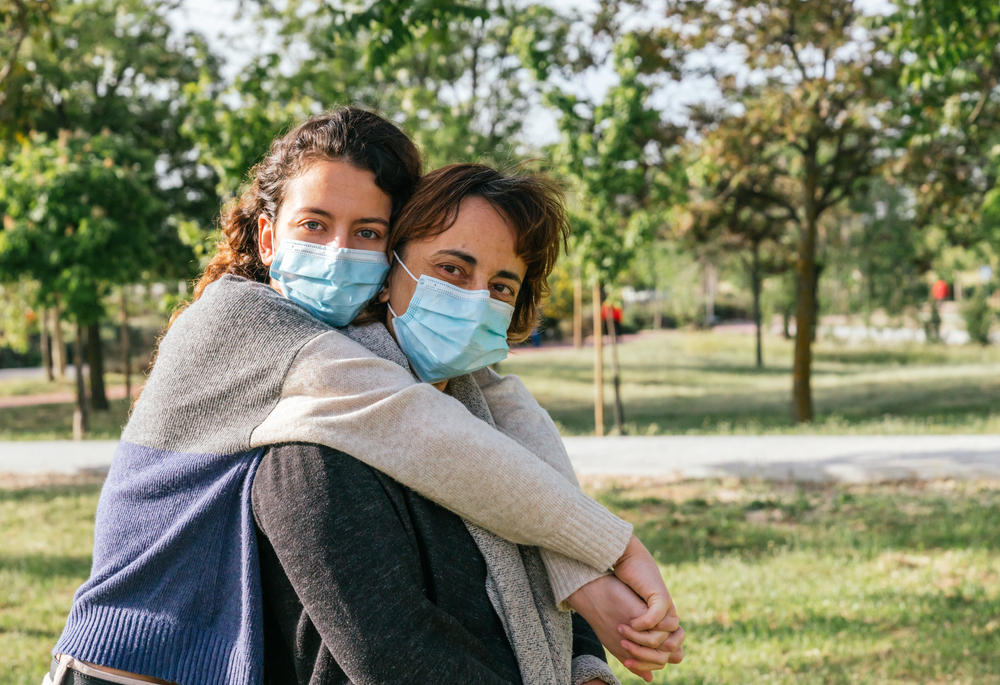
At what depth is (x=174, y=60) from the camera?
17250 mm

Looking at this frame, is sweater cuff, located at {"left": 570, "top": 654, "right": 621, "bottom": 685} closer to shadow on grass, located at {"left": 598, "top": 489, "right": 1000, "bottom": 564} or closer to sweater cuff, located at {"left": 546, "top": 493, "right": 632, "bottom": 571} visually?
sweater cuff, located at {"left": 546, "top": 493, "right": 632, "bottom": 571}

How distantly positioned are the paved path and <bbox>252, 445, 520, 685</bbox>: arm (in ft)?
26.5

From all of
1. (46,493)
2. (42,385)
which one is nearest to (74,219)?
(46,493)

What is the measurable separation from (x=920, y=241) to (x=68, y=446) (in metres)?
18.2

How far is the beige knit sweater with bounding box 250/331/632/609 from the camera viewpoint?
4.53ft

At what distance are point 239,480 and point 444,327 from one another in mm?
518

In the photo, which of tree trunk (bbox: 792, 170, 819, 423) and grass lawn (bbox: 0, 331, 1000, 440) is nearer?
tree trunk (bbox: 792, 170, 819, 423)

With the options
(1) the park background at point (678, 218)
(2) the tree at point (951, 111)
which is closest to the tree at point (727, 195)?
(1) the park background at point (678, 218)

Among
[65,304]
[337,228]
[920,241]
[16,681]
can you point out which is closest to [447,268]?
[337,228]

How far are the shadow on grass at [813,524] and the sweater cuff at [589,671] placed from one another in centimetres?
478

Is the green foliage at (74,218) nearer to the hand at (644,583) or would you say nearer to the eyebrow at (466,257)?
the eyebrow at (466,257)

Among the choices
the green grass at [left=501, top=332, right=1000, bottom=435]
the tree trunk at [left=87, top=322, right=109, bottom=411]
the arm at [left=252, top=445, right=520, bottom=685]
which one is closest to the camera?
the arm at [left=252, top=445, right=520, bottom=685]

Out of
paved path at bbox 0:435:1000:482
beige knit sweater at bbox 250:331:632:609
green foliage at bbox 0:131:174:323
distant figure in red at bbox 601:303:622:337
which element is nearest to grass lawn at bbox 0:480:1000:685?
paved path at bbox 0:435:1000:482

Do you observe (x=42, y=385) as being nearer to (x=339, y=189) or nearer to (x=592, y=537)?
(x=339, y=189)
